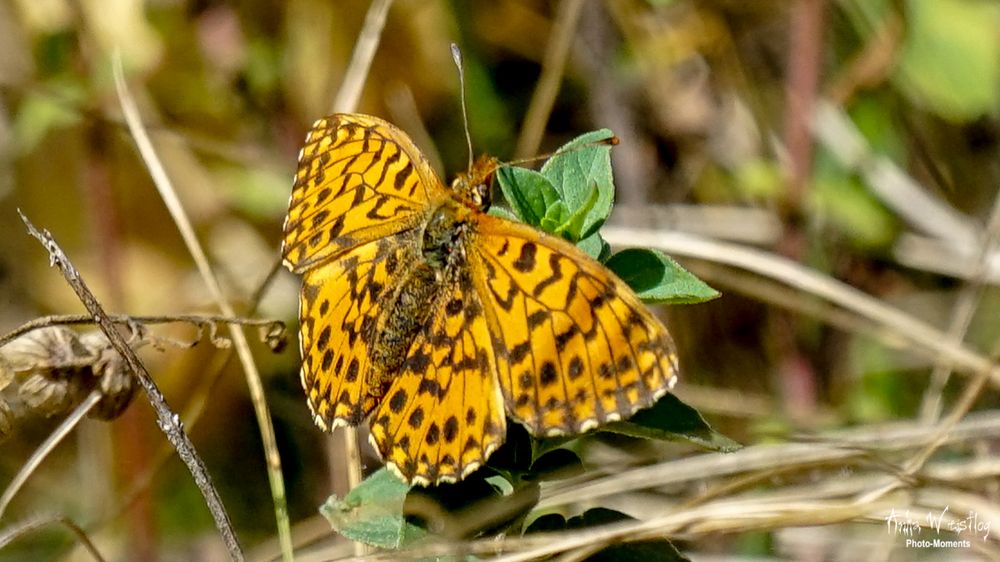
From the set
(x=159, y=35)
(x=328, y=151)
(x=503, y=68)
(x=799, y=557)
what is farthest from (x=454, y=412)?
(x=503, y=68)

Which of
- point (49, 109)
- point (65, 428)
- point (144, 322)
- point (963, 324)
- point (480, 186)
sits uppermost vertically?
point (49, 109)

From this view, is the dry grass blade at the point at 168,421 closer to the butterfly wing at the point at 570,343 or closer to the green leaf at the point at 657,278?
the butterfly wing at the point at 570,343

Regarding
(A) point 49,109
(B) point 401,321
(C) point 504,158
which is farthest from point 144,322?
(C) point 504,158

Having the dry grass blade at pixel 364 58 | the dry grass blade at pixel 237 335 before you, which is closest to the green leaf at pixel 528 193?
the dry grass blade at pixel 237 335

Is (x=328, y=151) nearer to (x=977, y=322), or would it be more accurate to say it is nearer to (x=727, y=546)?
(x=727, y=546)

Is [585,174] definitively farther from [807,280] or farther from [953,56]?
[953,56]
